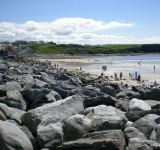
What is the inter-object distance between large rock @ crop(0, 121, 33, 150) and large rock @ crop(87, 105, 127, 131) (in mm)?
1533

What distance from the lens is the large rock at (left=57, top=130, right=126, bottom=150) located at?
14.8 feet

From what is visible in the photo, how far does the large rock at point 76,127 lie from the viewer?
5.19 meters

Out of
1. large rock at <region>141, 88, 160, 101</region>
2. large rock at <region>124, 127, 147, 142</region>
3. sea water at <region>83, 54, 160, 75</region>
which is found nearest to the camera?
large rock at <region>124, 127, 147, 142</region>

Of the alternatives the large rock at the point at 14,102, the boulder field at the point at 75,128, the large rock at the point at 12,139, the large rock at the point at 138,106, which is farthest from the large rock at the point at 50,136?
the large rock at the point at 138,106

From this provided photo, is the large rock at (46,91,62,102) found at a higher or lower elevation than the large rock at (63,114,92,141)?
higher

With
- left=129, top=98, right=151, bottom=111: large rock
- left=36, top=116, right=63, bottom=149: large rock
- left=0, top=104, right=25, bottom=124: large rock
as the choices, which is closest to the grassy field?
left=129, top=98, right=151, bottom=111: large rock

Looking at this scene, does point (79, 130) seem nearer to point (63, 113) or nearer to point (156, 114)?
point (63, 113)

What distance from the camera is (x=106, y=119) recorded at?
5469 millimetres

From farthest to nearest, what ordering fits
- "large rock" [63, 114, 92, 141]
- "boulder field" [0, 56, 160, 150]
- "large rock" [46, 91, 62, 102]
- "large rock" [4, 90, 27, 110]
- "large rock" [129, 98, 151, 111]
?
"large rock" [46, 91, 62, 102], "large rock" [129, 98, 151, 111], "large rock" [4, 90, 27, 110], "large rock" [63, 114, 92, 141], "boulder field" [0, 56, 160, 150]

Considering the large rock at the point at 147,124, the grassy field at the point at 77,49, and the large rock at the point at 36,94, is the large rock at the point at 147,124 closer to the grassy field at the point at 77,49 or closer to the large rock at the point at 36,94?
the large rock at the point at 36,94

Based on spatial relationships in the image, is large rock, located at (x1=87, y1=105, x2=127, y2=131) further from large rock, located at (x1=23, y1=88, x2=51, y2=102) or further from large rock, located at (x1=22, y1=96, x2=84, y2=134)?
large rock, located at (x1=23, y1=88, x2=51, y2=102)

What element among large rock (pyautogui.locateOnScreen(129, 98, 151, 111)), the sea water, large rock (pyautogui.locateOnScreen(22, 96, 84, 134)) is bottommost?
the sea water

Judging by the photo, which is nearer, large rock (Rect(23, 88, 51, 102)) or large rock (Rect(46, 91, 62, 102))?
large rock (Rect(46, 91, 62, 102))

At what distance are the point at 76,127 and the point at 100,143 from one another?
84 centimetres
